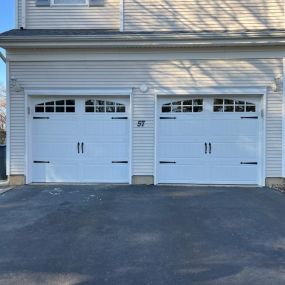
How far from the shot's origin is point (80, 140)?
10.9 m

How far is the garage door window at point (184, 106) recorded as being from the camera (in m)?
10.8

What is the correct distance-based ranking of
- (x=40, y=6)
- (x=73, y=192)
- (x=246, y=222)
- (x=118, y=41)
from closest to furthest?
(x=246, y=222), (x=73, y=192), (x=118, y=41), (x=40, y=6)

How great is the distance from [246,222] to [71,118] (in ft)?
19.2

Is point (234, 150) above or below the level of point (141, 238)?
above

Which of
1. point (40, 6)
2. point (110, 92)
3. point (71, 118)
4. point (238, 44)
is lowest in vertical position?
point (71, 118)

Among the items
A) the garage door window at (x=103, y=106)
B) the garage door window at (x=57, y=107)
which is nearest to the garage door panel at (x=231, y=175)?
the garage door window at (x=103, y=106)

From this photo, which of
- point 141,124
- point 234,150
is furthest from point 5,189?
point 234,150

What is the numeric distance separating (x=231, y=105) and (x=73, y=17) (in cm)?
493

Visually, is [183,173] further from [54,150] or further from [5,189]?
[5,189]

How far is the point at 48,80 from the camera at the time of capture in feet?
35.3

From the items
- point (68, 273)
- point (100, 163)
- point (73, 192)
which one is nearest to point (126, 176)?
point (100, 163)

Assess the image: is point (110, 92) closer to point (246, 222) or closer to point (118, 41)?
point (118, 41)

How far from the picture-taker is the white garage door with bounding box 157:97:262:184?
423 inches

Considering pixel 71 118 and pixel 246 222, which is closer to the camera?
pixel 246 222
